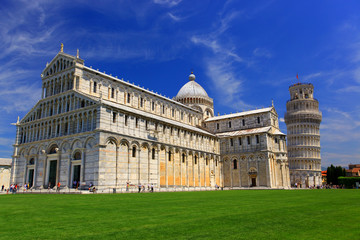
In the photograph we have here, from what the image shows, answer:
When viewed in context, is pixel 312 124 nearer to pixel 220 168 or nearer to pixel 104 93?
pixel 220 168

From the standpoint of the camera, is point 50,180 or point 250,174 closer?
point 50,180

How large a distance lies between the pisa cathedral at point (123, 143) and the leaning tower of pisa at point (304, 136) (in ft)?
84.1

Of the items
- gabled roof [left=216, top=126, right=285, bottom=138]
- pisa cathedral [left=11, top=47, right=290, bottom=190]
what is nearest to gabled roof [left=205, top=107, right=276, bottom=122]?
pisa cathedral [left=11, top=47, right=290, bottom=190]

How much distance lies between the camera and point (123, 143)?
1544 inches

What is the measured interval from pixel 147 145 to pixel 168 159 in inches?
232

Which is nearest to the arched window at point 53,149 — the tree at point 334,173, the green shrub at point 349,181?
the green shrub at point 349,181

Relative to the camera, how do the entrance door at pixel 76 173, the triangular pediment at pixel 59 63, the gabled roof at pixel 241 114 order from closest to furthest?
the entrance door at pixel 76 173 < the triangular pediment at pixel 59 63 < the gabled roof at pixel 241 114

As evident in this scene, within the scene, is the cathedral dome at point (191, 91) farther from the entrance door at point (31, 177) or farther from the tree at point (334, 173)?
the tree at point (334, 173)

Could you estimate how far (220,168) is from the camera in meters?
62.3

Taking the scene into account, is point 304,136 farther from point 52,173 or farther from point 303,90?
point 52,173

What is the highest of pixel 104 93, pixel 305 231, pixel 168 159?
pixel 104 93

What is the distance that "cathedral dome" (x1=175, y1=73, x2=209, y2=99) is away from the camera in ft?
244

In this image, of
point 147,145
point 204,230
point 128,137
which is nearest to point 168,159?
point 147,145

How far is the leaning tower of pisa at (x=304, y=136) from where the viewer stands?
8375 centimetres
